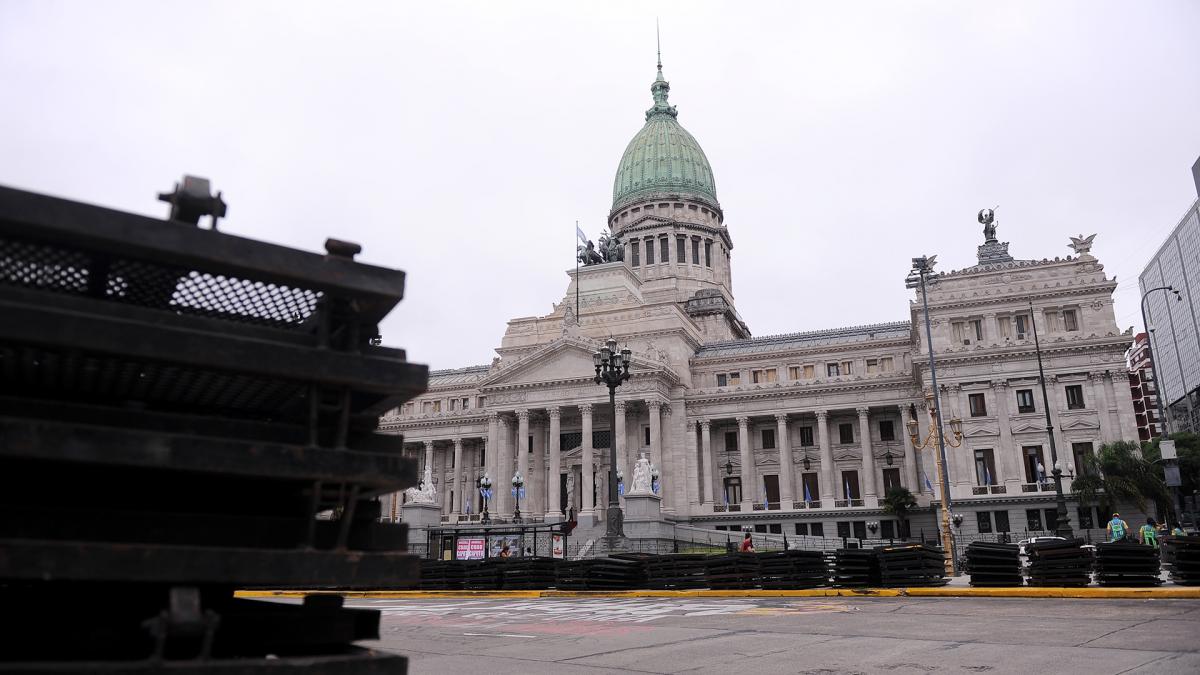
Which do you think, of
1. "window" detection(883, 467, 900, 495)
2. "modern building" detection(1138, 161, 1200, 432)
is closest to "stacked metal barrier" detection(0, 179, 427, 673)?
"window" detection(883, 467, 900, 495)

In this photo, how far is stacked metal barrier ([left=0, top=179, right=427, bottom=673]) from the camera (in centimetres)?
285

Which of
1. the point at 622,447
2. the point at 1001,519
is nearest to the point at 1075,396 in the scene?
the point at 1001,519

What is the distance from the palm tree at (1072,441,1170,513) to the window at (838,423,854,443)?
674 inches

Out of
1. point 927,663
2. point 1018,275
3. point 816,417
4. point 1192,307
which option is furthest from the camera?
point 1192,307

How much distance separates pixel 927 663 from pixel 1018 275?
2224 inches

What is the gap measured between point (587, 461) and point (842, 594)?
4262 centimetres

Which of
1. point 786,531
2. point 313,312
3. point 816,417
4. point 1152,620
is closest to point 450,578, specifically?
point 1152,620

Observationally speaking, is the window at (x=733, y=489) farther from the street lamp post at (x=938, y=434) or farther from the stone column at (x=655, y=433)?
the street lamp post at (x=938, y=434)

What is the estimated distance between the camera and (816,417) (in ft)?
219

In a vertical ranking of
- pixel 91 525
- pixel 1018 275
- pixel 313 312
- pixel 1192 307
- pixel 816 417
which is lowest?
pixel 91 525

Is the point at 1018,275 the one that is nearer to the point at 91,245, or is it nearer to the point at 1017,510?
the point at 1017,510

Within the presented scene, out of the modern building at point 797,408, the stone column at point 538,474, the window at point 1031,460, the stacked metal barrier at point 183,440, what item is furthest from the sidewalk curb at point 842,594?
the window at point 1031,460

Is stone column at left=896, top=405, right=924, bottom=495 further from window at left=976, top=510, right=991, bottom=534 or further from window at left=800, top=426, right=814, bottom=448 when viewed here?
window at left=800, top=426, right=814, bottom=448

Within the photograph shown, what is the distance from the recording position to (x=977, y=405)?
58219 mm
